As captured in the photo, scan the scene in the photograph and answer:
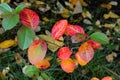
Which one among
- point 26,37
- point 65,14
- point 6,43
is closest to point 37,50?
point 26,37

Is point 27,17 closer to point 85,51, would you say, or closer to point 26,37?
point 26,37

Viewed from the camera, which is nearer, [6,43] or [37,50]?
[37,50]

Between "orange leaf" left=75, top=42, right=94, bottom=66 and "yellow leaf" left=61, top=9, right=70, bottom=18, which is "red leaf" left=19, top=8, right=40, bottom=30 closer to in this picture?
"orange leaf" left=75, top=42, right=94, bottom=66

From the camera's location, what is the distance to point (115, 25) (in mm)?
1644

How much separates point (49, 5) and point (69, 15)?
144 millimetres

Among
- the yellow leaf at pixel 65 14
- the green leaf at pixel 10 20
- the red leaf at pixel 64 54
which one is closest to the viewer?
the green leaf at pixel 10 20

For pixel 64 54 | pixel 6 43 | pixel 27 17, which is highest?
pixel 27 17

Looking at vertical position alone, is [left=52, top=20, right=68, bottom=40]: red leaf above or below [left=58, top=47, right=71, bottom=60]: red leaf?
above

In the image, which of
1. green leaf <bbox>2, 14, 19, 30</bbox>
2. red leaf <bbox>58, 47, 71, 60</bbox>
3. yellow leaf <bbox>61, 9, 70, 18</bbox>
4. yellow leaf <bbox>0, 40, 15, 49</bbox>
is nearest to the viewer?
green leaf <bbox>2, 14, 19, 30</bbox>

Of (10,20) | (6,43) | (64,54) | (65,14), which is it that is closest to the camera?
(10,20)

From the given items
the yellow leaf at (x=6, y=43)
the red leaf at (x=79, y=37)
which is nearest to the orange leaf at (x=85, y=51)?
the red leaf at (x=79, y=37)

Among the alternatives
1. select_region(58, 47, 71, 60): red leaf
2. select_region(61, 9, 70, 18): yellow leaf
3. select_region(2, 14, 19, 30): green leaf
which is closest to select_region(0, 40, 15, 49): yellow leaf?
select_region(61, 9, 70, 18): yellow leaf

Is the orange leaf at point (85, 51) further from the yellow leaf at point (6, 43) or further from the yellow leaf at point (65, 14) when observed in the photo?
the yellow leaf at point (65, 14)

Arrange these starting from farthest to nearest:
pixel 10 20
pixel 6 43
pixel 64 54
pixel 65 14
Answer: pixel 65 14 < pixel 6 43 < pixel 64 54 < pixel 10 20
